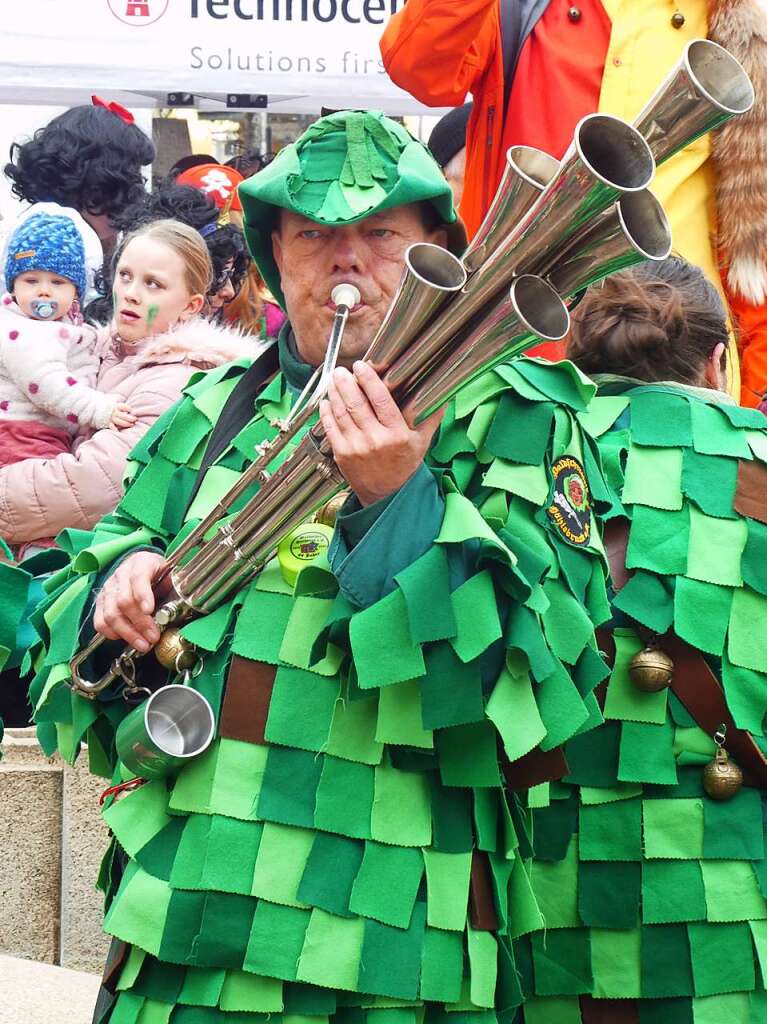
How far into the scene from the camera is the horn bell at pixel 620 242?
6.17ft

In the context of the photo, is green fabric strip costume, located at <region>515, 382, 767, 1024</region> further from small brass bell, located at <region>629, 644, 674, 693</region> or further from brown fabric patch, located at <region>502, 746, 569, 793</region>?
brown fabric patch, located at <region>502, 746, 569, 793</region>

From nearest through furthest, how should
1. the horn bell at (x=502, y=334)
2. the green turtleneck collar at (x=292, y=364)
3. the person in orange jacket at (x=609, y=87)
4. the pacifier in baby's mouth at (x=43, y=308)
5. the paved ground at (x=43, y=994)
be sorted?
the horn bell at (x=502, y=334)
the green turtleneck collar at (x=292, y=364)
the paved ground at (x=43, y=994)
the person in orange jacket at (x=609, y=87)
the pacifier in baby's mouth at (x=43, y=308)

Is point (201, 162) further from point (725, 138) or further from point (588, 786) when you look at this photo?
point (588, 786)

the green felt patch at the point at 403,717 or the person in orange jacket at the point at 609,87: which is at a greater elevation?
the green felt patch at the point at 403,717

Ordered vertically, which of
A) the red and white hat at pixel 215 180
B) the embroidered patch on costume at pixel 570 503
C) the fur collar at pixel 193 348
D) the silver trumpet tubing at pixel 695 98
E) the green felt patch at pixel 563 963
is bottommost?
the red and white hat at pixel 215 180

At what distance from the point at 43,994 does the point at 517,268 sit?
243 cm

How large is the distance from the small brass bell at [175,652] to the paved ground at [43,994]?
1.41 meters

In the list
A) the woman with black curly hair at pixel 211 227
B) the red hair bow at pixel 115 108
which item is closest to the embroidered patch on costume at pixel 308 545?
the woman with black curly hair at pixel 211 227

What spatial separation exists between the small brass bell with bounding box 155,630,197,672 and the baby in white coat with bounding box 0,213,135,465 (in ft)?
5.86

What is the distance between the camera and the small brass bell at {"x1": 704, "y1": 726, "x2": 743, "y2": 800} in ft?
9.45

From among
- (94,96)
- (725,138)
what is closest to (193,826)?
(725,138)

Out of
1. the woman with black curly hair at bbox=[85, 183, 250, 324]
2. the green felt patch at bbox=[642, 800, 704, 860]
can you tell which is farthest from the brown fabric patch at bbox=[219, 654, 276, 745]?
the woman with black curly hair at bbox=[85, 183, 250, 324]

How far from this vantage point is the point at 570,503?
2484 millimetres

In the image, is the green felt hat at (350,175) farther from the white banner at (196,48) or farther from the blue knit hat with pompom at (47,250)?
the white banner at (196,48)
